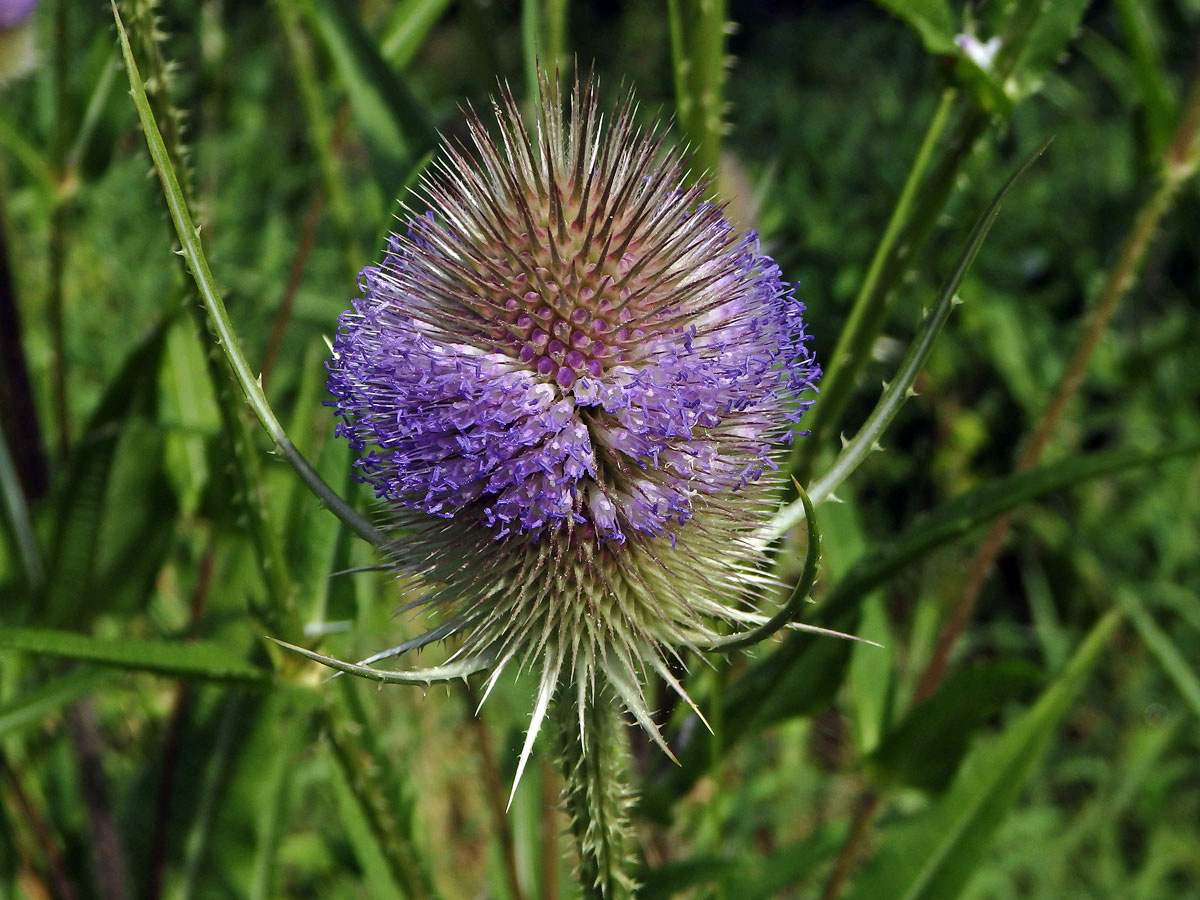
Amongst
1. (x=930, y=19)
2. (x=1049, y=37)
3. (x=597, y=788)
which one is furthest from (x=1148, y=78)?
(x=597, y=788)

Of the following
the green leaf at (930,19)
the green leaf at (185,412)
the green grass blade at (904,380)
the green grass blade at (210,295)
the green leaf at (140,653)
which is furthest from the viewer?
the green leaf at (185,412)

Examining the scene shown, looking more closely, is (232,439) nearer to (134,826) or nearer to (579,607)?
(579,607)

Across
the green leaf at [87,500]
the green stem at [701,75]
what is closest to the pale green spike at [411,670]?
the green stem at [701,75]

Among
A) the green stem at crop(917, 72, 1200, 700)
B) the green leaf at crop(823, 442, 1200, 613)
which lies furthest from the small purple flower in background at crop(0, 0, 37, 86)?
the green stem at crop(917, 72, 1200, 700)

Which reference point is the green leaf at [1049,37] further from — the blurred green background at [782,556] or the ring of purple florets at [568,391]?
the ring of purple florets at [568,391]

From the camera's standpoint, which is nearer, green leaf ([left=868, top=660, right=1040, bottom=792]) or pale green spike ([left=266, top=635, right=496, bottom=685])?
pale green spike ([left=266, top=635, right=496, bottom=685])

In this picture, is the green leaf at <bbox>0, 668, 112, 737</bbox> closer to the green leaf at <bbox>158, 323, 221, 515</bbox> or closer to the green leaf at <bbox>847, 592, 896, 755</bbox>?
the green leaf at <bbox>158, 323, 221, 515</bbox>

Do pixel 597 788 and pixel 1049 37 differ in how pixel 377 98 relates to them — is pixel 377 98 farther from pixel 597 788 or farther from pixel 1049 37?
pixel 597 788
